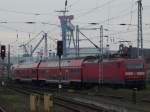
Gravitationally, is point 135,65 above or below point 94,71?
above

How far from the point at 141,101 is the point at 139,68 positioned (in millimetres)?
12239

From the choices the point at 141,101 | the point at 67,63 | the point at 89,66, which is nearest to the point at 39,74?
the point at 67,63

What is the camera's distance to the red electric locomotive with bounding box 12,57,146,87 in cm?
4688

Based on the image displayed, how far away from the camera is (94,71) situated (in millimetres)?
52781

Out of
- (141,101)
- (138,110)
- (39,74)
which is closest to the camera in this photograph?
(138,110)

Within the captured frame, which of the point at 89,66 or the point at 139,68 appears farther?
the point at 89,66

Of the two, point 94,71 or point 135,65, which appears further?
point 94,71

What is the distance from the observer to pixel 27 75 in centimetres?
7900

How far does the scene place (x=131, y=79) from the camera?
4678 cm

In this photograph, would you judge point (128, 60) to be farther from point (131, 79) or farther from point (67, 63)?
point (67, 63)

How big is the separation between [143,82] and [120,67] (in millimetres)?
2582

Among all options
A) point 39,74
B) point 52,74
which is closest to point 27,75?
point 39,74

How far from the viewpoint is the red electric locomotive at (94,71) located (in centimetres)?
4688

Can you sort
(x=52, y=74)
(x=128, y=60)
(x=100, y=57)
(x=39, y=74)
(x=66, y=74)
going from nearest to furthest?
(x=128, y=60) → (x=100, y=57) → (x=66, y=74) → (x=52, y=74) → (x=39, y=74)
